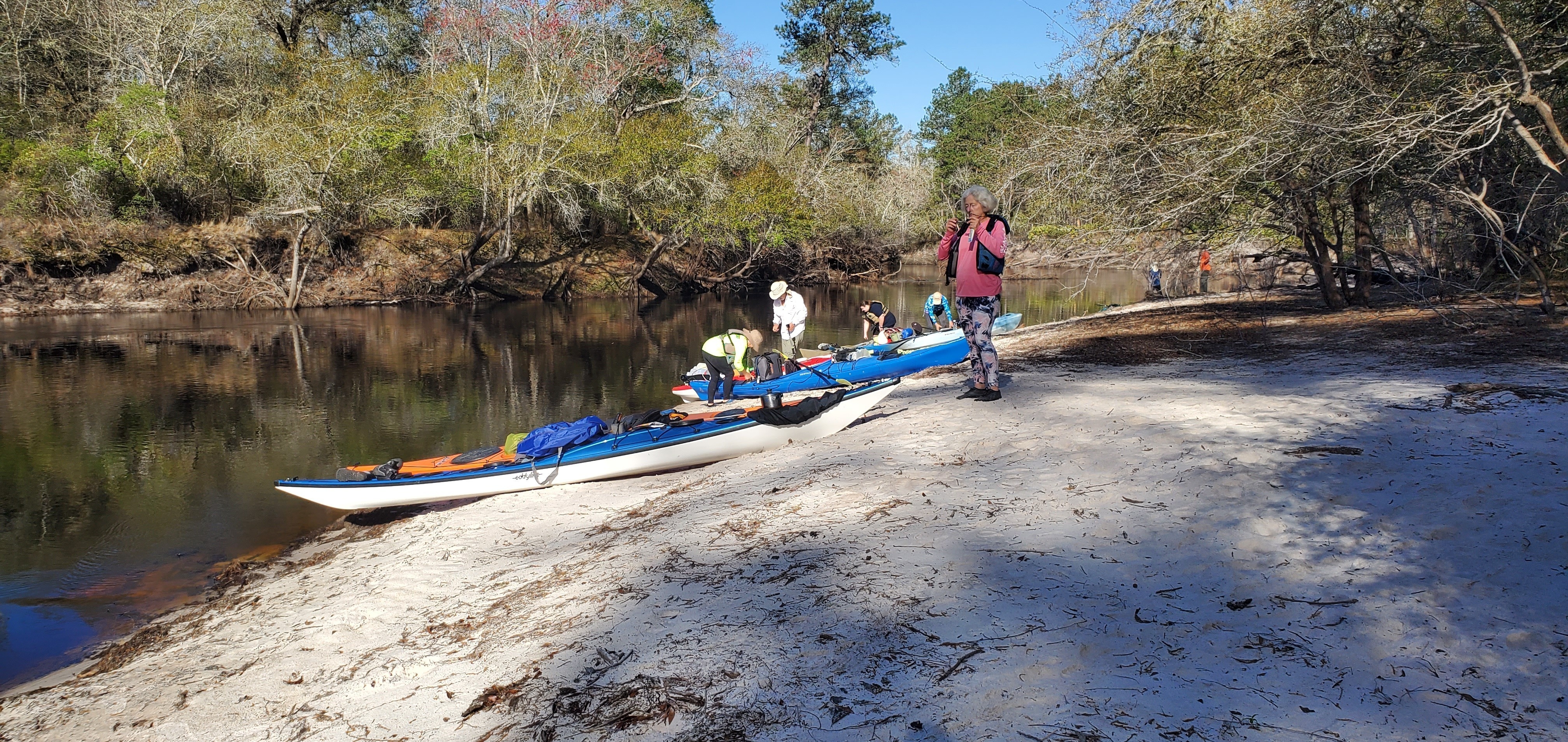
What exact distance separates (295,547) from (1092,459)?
7.32 m

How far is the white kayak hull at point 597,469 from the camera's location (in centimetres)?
832

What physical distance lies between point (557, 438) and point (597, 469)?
51cm

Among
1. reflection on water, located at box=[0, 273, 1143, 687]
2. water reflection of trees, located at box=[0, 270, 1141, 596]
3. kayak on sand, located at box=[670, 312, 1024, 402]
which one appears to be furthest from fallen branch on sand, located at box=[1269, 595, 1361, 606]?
water reflection of trees, located at box=[0, 270, 1141, 596]

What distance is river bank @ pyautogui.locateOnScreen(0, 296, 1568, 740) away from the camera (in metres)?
3.14

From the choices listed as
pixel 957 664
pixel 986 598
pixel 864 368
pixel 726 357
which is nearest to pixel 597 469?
pixel 726 357

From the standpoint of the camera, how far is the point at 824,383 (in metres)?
12.8

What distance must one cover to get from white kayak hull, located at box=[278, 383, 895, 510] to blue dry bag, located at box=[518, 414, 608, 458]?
12 cm

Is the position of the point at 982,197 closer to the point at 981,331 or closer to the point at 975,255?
the point at 975,255

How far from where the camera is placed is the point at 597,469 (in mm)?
8586

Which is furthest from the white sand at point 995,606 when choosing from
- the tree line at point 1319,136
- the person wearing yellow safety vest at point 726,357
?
the person wearing yellow safety vest at point 726,357

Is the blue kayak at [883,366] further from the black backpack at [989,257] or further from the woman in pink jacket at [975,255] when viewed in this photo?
the black backpack at [989,257]

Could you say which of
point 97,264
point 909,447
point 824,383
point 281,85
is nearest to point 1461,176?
point 909,447

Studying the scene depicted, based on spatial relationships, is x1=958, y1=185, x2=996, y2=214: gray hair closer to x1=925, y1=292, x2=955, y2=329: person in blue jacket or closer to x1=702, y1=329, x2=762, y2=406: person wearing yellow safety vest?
x1=702, y1=329, x2=762, y2=406: person wearing yellow safety vest

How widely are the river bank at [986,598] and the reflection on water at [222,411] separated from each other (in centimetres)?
119
